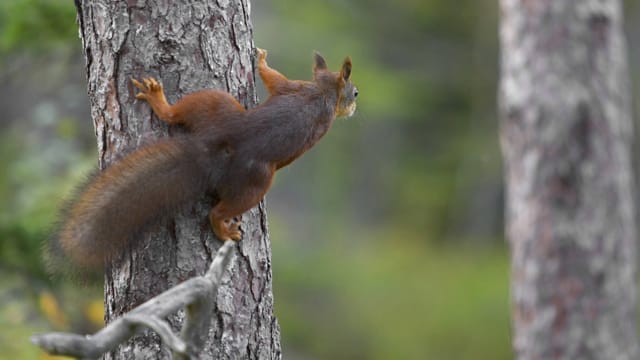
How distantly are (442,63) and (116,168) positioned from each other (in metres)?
17.0

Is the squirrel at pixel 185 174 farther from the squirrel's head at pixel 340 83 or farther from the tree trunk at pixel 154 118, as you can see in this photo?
the squirrel's head at pixel 340 83

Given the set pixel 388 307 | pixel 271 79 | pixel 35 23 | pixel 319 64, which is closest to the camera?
pixel 271 79

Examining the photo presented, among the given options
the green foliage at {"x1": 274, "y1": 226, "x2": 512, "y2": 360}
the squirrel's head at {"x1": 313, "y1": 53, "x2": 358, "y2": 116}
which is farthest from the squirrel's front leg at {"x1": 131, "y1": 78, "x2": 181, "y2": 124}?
the green foliage at {"x1": 274, "y1": 226, "x2": 512, "y2": 360}

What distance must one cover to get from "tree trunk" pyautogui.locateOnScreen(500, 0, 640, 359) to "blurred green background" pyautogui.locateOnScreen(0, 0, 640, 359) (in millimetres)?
1194

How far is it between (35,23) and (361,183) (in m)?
14.3

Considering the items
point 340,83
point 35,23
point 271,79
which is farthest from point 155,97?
point 35,23

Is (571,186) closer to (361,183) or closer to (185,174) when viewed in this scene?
(185,174)

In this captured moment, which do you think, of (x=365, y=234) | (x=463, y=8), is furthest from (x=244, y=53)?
(x=463, y=8)

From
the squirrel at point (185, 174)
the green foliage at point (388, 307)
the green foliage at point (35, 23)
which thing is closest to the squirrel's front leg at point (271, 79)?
the squirrel at point (185, 174)

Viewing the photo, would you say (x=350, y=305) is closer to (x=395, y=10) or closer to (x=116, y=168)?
(x=395, y=10)

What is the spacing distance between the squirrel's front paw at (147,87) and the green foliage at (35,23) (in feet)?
6.79

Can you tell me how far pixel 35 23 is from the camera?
5.06 m

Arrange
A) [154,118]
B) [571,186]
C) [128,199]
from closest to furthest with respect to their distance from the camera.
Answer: [128,199], [154,118], [571,186]

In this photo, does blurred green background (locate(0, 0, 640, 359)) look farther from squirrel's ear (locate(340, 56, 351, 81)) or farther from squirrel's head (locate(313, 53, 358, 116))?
squirrel's ear (locate(340, 56, 351, 81))
